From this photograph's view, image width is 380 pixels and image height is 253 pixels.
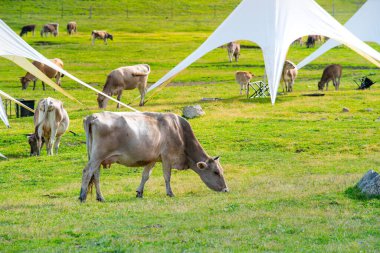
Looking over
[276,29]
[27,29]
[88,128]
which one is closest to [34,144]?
[276,29]

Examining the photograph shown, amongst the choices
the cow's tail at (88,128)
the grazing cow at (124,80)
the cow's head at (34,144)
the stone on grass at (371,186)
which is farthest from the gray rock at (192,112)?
the stone on grass at (371,186)

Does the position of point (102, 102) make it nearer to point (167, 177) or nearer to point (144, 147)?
point (167, 177)

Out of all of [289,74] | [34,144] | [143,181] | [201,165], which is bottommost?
[34,144]

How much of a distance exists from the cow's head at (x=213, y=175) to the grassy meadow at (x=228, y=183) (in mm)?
254

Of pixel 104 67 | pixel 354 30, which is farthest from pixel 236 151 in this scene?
pixel 104 67

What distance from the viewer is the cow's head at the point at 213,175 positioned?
18703 millimetres

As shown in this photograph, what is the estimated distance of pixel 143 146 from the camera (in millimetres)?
17719

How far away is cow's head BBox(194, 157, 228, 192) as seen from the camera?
18703mm

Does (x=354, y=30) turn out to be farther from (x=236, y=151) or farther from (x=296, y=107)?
(x=236, y=151)

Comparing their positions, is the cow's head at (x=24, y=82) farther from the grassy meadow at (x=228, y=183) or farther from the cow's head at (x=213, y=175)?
the cow's head at (x=213, y=175)

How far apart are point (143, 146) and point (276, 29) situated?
1245 centimetres

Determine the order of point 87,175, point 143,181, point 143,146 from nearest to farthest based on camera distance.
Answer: point 87,175, point 143,146, point 143,181

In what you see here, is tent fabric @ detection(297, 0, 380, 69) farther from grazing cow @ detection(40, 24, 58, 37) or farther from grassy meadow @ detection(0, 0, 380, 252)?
grazing cow @ detection(40, 24, 58, 37)

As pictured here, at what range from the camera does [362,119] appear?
32.1 metres
